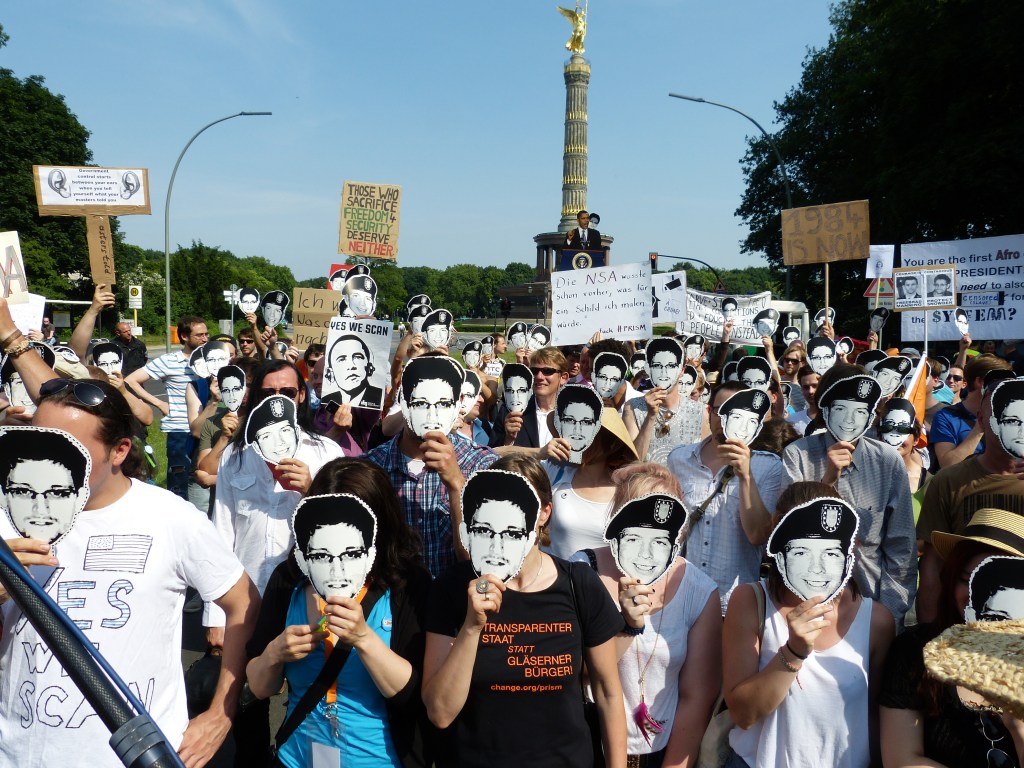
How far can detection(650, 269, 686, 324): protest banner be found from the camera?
934 cm

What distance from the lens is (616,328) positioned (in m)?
8.54

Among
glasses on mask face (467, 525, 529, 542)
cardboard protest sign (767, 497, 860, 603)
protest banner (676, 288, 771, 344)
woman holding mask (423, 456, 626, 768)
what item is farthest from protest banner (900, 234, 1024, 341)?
glasses on mask face (467, 525, 529, 542)

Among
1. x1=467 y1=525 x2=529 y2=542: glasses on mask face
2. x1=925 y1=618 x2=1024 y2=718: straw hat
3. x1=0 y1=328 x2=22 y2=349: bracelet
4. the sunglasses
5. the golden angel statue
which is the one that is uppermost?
the golden angel statue

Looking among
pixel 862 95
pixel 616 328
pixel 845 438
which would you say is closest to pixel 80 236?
pixel 862 95

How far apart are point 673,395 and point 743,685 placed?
3458 mm

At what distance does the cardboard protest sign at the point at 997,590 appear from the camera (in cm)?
218

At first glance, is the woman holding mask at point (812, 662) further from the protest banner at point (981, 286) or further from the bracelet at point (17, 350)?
the protest banner at point (981, 286)

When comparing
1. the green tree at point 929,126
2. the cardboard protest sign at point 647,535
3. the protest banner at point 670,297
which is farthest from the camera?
the green tree at point 929,126

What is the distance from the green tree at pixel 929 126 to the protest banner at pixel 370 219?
17.1 metres

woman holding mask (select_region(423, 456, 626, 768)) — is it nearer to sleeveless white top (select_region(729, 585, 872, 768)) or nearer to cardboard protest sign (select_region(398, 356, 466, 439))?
sleeveless white top (select_region(729, 585, 872, 768))

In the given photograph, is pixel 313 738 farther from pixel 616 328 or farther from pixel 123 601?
pixel 616 328

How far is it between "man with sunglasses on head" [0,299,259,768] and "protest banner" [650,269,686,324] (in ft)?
24.1

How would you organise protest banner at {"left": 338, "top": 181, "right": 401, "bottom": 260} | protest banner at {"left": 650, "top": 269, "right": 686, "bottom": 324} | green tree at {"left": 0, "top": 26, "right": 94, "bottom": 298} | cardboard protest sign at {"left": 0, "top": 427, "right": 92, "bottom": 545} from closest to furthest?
cardboard protest sign at {"left": 0, "top": 427, "right": 92, "bottom": 545} → protest banner at {"left": 650, "top": 269, "right": 686, "bottom": 324} → protest banner at {"left": 338, "top": 181, "right": 401, "bottom": 260} → green tree at {"left": 0, "top": 26, "right": 94, "bottom": 298}

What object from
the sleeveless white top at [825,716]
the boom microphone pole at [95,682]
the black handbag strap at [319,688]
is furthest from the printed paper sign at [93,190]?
the boom microphone pole at [95,682]
